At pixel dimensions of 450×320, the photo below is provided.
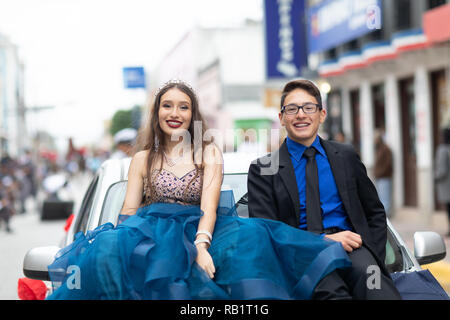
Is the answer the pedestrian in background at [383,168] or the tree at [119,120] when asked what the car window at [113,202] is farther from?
the tree at [119,120]

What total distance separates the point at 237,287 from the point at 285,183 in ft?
2.64

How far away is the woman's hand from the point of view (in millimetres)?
2592

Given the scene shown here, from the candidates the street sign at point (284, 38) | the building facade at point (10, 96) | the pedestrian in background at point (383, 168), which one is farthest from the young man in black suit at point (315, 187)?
the building facade at point (10, 96)

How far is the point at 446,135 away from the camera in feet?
36.3

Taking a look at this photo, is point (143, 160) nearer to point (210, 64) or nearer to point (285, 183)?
point (285, 183)

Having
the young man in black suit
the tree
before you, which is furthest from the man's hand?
the tree

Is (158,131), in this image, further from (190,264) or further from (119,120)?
(119,120)

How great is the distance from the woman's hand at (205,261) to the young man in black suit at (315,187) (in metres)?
0.42

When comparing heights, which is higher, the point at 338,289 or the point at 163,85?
the point at 163,85

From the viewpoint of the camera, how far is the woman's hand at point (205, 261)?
2.59m

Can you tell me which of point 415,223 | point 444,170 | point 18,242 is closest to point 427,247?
point 444,170
